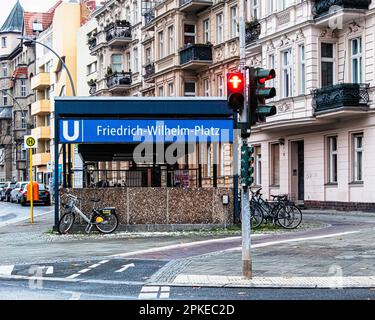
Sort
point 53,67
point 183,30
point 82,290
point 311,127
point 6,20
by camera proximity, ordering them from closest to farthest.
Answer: point 82,290 < point 311,127 < point 183,30 < point 53,67 < point 6,20

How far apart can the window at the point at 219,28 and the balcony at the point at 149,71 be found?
28.3ft

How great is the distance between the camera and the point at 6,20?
113 meters

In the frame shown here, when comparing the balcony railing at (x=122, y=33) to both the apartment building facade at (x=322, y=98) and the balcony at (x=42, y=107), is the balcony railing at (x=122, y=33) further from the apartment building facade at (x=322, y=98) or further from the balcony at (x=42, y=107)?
the balcony at (x=42, y=107)

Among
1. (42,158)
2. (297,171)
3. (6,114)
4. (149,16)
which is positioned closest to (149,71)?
(149,16)

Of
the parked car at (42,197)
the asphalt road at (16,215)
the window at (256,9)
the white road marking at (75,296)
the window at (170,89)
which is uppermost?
the window at (256,9)

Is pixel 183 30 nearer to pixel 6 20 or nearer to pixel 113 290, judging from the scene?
pixel 113 290

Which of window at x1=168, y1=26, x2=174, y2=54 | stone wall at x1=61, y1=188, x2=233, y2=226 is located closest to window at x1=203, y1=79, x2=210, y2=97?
window at x1=168, y1=26, x2=174, y2=54

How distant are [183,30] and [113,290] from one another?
36.6 metres

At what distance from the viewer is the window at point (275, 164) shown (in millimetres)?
38303

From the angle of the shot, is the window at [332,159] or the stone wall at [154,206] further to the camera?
the window at [332,159]

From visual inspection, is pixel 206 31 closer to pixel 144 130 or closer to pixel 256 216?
pixel 144 130

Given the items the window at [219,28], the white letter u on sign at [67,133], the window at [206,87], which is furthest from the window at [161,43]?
the white letter u on sign at [67,133]

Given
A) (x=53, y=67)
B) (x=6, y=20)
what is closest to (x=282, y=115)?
(x=53, y=67)

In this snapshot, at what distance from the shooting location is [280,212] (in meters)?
23.2
